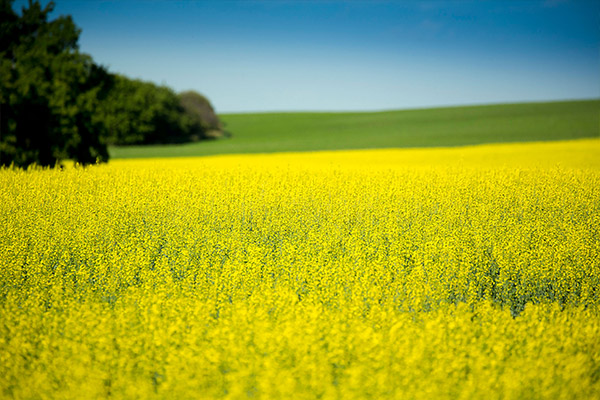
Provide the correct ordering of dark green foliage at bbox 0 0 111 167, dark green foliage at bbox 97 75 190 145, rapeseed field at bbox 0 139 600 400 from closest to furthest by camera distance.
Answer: rapeseed field at bbox 0 139 600 400 < dark green foliage at bbox 0 0 111 167 < dark green foliage at bbox 97 75 190 145

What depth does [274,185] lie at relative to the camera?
1247 centimetres

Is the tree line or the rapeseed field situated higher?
the tree line

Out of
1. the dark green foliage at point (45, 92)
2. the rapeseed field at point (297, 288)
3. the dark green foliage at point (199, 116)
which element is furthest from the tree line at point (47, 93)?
the dark green foliage at point (199, 116)

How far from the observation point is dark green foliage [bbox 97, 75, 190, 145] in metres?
54.6

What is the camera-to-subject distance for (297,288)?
21.0 feet

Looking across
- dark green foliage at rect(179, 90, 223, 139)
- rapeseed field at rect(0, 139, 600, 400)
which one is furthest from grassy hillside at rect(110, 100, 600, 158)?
rapeseed field at rect(0, 139, 600, 400)

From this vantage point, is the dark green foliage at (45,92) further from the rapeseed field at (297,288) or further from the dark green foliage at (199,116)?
the dark green foliage at (199,116)

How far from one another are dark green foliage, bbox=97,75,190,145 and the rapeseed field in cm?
4391

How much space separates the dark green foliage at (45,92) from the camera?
20312 millimetres

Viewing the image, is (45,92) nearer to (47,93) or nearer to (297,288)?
(47,93)

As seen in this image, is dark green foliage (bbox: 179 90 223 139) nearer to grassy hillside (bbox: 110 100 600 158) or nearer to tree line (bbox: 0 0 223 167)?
grassy hillside (bbox: 110 100 600 158)

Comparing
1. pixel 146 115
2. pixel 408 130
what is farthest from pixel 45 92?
pixel 408 130

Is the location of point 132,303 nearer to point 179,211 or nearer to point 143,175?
point 179,211

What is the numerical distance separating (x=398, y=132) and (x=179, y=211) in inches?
1773
